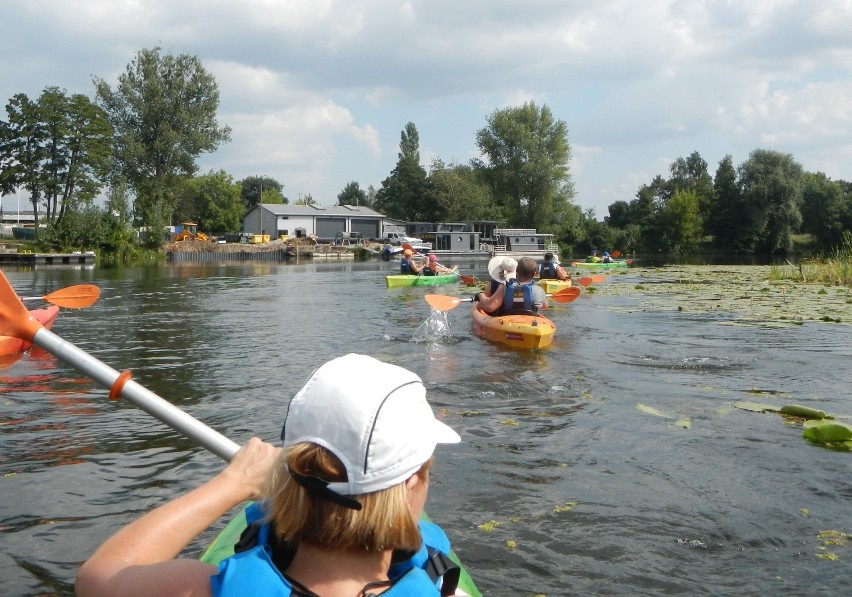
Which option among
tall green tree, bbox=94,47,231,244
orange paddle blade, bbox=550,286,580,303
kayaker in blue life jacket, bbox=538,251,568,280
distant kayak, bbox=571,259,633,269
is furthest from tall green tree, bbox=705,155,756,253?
orange paddle blade, bbox=550,286,580,303

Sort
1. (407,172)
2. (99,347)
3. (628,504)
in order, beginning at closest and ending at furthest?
(628,504), (99,347), (407,172)

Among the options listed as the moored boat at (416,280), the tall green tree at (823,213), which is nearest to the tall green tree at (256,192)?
the tall green tree at (823,213)

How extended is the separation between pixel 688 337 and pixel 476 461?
25.0 feet

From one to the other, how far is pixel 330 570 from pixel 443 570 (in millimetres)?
337

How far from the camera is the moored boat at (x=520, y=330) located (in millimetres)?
10750

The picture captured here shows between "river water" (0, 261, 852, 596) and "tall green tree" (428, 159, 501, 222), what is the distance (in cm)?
6495

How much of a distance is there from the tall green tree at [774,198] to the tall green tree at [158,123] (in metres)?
43.6

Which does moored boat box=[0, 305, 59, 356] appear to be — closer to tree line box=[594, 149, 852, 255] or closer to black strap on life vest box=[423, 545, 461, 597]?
black strap on life vest box=[423, 545, 461, 597]

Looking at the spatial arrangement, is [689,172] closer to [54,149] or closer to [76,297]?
[54,149]

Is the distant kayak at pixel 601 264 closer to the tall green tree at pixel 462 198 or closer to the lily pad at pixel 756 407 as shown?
the lily pad at pixel 756 407

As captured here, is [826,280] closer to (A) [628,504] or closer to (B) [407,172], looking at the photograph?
(A) [628,504]

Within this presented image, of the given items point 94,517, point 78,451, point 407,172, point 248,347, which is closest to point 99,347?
point 248,347

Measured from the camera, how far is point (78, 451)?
19.6ft

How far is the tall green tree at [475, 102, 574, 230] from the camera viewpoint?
71.0m
